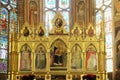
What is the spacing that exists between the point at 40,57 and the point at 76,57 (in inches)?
83.6

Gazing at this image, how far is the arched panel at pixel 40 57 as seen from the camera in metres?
20.5

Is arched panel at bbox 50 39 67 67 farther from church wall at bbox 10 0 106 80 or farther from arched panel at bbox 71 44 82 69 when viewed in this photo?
arched panel at bbox 71 44 82 69

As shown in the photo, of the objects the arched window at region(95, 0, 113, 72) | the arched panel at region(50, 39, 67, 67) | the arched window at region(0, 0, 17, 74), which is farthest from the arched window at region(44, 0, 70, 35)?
the arched panel at region(50, 39, 67, 67)

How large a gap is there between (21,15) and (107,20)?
702cm

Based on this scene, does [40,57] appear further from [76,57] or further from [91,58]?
[91,58]

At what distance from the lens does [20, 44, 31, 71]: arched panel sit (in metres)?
20.5

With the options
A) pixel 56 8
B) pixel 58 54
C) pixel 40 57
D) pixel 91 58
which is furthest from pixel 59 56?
pixel 56 8

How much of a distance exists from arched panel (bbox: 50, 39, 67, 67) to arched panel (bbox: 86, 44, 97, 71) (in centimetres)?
135

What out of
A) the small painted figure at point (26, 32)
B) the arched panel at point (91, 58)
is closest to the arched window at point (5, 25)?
the small painted figure at point (26, 32)

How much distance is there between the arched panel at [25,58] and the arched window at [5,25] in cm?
544

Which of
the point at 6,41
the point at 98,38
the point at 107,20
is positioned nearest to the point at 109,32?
the point at 107,20

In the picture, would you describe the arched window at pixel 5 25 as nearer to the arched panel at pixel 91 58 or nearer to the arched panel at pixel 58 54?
the arched panel at pixel 58 54

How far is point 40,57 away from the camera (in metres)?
20.7

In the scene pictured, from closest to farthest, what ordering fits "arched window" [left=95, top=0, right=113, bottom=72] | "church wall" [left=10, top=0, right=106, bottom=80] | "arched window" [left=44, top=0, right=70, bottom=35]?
"church wall" [left=10, top=0, right=106, bottom=80], "arched window" [left=95, top=0, right=113, bottom=72], "arched window" [left=44, top=0, right=70, bottom=35]
